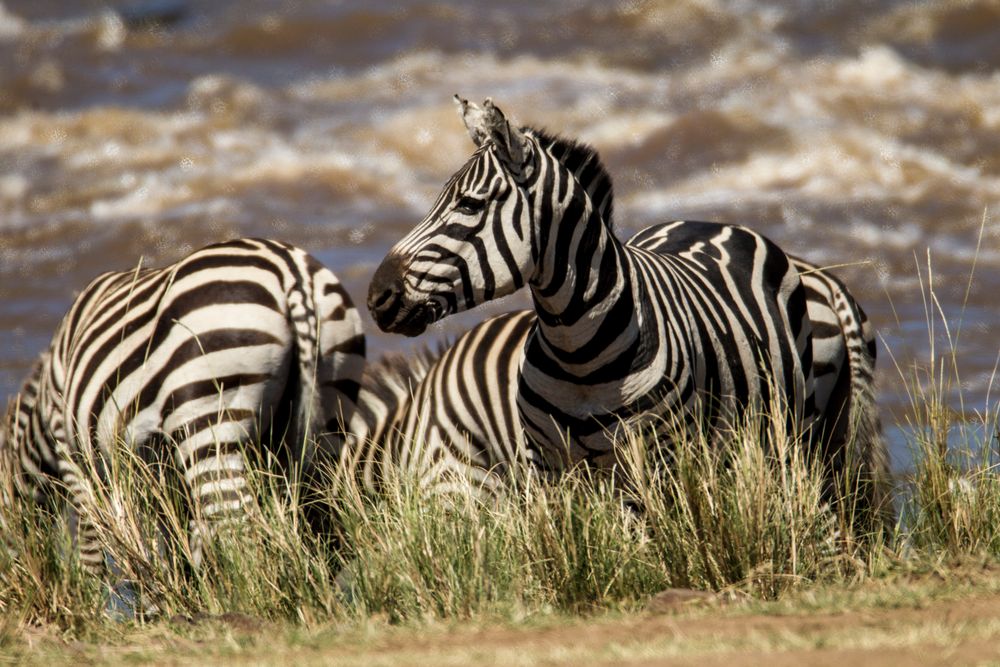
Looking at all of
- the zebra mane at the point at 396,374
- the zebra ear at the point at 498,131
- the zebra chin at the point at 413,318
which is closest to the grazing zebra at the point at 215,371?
the zebra mane at the point at 396,374

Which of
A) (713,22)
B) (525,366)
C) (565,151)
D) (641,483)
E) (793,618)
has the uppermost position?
(713,22)

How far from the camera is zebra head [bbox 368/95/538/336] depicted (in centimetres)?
532

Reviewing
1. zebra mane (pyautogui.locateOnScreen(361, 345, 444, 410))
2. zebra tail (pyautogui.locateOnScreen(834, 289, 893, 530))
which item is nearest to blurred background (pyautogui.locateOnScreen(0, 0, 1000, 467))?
zebra mane (pyautogui.locateOnScreen(361, 345, 444, 410))

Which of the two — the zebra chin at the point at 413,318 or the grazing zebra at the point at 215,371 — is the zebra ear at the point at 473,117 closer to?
the zebra chin at the point at 413,318

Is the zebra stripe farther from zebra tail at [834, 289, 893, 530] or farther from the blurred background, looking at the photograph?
the blurred background

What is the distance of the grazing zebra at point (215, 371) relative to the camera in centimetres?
623

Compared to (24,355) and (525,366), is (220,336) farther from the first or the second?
(24,355)

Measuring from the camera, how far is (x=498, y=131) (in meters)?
5.40

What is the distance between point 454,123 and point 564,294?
19.8 m

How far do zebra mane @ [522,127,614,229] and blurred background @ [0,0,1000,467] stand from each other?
30.2 feet

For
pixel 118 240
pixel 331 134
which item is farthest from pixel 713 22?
pixel 118 240

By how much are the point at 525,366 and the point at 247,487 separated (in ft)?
4.72

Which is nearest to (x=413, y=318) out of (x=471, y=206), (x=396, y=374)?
(x=471, y=206)

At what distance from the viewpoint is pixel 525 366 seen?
18.8 ft
